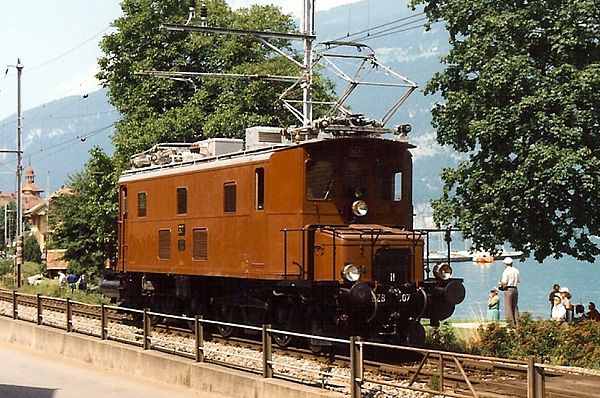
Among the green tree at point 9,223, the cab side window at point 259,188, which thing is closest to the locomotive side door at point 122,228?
the cab side window at point 259,188

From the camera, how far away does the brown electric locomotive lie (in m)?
18.9

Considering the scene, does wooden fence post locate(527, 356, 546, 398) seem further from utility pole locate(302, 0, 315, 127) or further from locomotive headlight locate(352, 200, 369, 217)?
utility pole locate(302, 0, 315, 127)

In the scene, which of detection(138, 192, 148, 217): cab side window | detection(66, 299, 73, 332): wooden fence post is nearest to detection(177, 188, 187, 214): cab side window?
detection(138, 192, 148, 217): cab side window

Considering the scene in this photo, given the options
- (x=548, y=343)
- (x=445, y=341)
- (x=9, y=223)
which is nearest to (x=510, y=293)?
(x=445, y=341)

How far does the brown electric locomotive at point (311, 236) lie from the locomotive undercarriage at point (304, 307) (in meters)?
0.02

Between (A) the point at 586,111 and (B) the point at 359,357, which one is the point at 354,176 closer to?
(A) the point at 586,111

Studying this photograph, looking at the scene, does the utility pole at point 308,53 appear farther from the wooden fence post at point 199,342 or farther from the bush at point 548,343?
the wooden fence post at point 199,342

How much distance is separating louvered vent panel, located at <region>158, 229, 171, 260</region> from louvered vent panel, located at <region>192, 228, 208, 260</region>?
1563 millimetres

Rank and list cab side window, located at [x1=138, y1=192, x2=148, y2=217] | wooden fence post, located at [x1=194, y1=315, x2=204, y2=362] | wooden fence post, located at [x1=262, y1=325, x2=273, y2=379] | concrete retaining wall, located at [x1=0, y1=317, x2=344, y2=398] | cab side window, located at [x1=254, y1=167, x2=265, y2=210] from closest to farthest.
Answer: concrete retaining wall, located at [x1=0, y1=317, x2=344, y2=398], wooden fence post, located at [x1=262, y1=325, x2=273, y2=379], wooden fence post, located at [x1=194, y1=315, x2=204, y2=362], cab side window, located at [x1=254, y1=167, x2=265, y2=210], cab side window, located at [x1=138, y1=192, x2=148, y2=217]

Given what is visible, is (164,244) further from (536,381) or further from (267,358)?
(536,381)

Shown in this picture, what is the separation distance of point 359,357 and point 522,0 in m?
13.7

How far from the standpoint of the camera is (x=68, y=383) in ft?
62.7

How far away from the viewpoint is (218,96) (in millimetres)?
40781

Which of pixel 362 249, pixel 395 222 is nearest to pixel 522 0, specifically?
pixel 395 222
